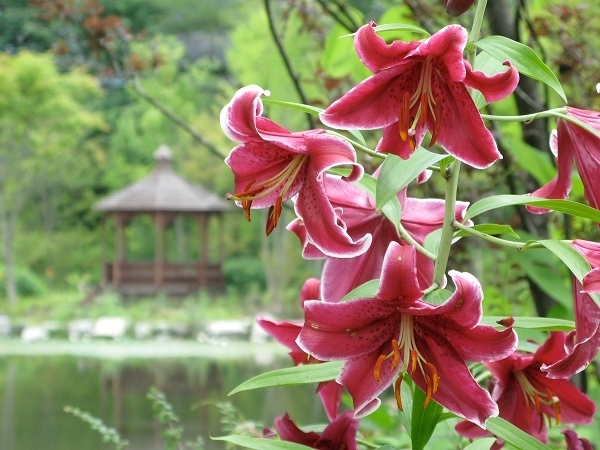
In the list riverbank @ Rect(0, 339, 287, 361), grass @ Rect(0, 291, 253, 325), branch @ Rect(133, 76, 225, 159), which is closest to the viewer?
branch @ Rect(133, 76, 225, 159)

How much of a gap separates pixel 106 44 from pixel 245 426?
869 millimetres

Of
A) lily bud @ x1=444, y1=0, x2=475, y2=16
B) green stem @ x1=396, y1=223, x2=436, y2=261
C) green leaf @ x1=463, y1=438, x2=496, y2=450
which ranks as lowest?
green leaf @ x1=463, y1=438, x2=496, y2=450

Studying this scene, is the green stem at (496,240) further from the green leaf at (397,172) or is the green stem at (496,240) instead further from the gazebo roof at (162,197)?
the gazebo roof at (162,197)

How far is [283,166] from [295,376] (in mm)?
110

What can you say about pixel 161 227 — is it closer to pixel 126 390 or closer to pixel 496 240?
pixel 126 390

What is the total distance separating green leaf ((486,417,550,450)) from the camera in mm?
444

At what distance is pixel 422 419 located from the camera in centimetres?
43

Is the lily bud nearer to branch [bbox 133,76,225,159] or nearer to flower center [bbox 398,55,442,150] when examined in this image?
flower center [bbox 398,55,442,150]

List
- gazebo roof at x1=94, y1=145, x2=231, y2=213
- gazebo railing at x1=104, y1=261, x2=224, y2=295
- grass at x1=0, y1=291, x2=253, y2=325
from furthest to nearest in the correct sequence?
gazebo roof at x1=94, y1=145, x2=231, y2=213 → gazebo railing at x1=104, y1=261, x2=224, y2=295 → grass at x1=0, y1=291, x2=253, y2=325

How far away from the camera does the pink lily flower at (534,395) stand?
504 mm

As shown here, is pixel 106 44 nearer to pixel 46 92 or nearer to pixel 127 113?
pixel 46 92

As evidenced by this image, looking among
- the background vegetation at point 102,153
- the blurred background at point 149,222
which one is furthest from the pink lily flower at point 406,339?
the background vegetation at point 102,153

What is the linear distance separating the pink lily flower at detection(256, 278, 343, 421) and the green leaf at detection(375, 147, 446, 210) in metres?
0.13

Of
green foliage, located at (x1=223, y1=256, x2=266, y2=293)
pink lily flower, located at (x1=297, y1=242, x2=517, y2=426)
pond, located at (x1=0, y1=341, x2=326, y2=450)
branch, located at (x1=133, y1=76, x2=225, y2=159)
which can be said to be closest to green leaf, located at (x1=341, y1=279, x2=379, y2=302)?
pink lily flower, located at (x1=297, y1=242, x2=517, y2=426)
